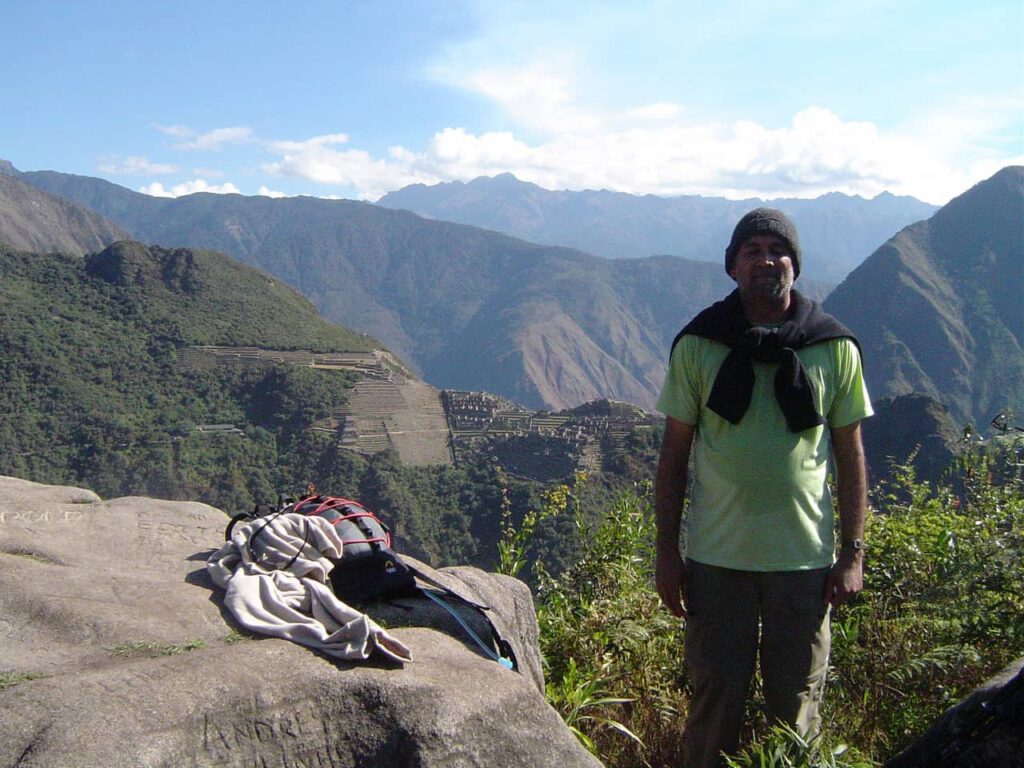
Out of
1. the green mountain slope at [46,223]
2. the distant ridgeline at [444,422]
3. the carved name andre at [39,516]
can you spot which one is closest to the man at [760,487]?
the carved name andre at [39,516]

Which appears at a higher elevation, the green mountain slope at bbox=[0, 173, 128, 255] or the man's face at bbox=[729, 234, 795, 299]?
the green mountain slope at bbox=[0, 173, 128, 255]

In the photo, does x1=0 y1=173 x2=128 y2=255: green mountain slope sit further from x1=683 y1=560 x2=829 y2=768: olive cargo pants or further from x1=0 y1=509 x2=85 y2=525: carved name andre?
x1=683 y1=560 x2=829 y2=768: olive cargo pants

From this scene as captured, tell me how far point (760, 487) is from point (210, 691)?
2.06 metres

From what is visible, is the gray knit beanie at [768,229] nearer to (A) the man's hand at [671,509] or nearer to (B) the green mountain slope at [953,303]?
(A) the man's hand at [671,509]

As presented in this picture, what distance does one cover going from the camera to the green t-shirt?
3.17 meters

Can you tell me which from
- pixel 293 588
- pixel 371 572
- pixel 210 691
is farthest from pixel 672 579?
pixel 210 691

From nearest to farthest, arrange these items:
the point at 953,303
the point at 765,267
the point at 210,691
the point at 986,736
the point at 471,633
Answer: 1. the point at 986,736
2. the point at 210,691
3. the point at 765,267
4. the point at 471,633
5. the point at 953,303

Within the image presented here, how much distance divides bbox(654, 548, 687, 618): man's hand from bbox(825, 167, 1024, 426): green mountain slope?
80.7m

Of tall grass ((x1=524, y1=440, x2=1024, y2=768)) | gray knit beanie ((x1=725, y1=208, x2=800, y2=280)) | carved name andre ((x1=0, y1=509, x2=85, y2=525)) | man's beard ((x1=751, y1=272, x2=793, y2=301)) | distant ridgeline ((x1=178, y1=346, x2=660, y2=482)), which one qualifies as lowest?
distant ridgeline ((x1=178, y1=346, x2=660, y2=482))

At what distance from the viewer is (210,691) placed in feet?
9.05

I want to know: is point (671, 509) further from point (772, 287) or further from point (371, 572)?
point (371, 572)

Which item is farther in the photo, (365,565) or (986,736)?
(365,565)

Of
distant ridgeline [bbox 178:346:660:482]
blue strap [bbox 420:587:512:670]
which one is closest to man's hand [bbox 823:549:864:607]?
blue strap [bbox 420:587:512:670]

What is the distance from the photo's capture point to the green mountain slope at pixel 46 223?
474 ft
